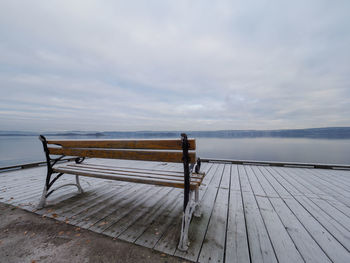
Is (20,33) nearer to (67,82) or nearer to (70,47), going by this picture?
(70,47)

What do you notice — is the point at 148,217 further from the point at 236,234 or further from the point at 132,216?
the point at 236,234

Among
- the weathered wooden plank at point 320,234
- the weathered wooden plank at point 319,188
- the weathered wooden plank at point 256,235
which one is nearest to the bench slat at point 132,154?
the weathered wooden plank at point 256,235

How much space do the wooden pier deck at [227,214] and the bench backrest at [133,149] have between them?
2.98ft

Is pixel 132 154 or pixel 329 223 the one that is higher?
pixel 132 154

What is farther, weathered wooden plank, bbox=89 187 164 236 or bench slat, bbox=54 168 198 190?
weathered wooden plank, bbox=89 187 164 236

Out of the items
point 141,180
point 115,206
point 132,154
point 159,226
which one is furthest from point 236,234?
point 115,206

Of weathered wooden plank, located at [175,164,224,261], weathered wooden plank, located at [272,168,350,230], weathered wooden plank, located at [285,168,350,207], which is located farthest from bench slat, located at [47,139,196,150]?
weathered wooden plank, located at [285,168,350,207]

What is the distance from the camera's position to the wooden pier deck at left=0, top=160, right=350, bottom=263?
1355 mm

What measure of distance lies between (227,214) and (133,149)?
5.66 ft

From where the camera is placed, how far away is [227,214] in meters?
2.00

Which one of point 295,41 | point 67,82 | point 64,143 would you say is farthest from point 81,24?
point 67,82

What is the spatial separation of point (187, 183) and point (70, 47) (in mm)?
12837

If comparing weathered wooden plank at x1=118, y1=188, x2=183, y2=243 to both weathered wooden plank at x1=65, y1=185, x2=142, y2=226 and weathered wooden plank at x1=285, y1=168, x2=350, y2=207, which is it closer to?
weathered wooden plank at x1=65, y1=185, x2=142, y2=226

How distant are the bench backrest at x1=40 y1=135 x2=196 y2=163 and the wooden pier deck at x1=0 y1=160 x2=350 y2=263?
910 mm
